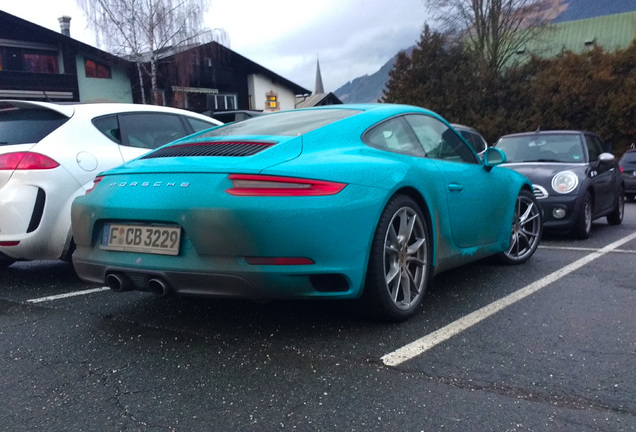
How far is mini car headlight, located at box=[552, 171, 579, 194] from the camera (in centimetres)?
673

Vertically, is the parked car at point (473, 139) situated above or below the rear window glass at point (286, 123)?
below

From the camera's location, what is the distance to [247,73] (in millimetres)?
35062

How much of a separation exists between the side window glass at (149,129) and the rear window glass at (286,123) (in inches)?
52.4

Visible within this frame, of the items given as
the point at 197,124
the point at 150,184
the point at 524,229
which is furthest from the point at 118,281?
the point at 524,229

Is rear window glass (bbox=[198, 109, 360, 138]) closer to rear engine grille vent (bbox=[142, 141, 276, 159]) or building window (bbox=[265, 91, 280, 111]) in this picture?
rear engine grille vent (bbox=[142, 141, 276, 159])

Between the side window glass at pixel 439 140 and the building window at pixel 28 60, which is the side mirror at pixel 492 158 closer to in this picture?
the side window glass at pixel 439 140

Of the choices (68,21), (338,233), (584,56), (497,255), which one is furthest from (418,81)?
(338,233)

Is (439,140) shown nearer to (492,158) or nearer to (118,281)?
(492,158)

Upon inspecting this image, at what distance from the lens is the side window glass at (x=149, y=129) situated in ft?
16.5

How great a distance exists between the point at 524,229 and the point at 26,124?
4075 millimetres

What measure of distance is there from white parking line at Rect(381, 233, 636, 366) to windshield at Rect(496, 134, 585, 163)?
107 inches

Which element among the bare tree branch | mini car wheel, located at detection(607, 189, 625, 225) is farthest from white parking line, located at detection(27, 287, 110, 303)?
the bare tree branch

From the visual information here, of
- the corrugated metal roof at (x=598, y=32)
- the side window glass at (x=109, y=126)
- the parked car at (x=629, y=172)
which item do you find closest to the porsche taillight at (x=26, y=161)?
the side window glass at (x=109, y=126)

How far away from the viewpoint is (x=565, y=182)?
6.79 metres
